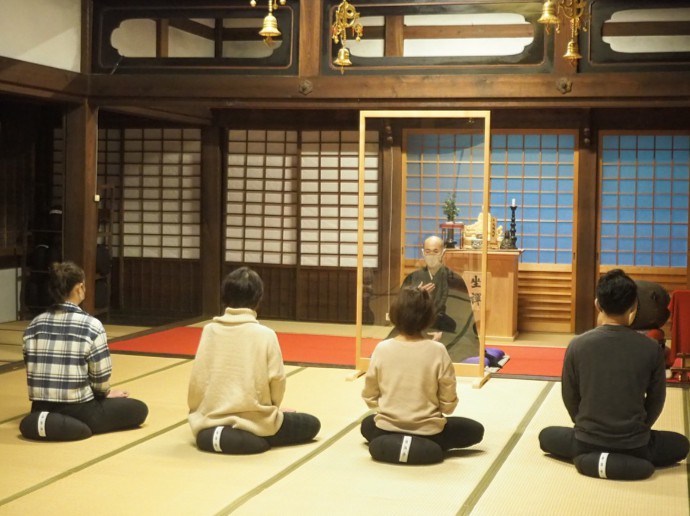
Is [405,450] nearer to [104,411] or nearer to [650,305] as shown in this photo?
[104,411]

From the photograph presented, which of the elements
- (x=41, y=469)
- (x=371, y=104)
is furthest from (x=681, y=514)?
(x=371, y=104)

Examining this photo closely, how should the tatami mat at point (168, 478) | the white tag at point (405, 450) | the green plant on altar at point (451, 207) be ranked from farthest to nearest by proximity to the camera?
the green plant on altar at point (451, 207) < the white tag at point (405, 450) < the tatami mat at point (168, 478)

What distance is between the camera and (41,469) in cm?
400

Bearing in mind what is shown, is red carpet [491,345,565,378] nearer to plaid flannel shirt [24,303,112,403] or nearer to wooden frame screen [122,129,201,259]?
plaid flannel shirt [24,303,112,403]

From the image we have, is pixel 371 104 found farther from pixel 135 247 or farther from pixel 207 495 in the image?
pixel 207 495

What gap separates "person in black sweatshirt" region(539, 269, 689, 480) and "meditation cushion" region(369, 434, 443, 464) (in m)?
0.58

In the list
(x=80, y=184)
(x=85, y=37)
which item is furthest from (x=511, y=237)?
(x=85, y=37)

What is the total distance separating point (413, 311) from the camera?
4.05 meters

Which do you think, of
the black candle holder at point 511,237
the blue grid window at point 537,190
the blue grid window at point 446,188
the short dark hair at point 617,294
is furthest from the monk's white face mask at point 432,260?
the blue grid window at point 537,190

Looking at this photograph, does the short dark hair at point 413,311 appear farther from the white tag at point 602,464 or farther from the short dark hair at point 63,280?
the short dark hair at point 63,280

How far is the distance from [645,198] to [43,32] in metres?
5.00

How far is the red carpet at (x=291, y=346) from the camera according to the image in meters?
7.07

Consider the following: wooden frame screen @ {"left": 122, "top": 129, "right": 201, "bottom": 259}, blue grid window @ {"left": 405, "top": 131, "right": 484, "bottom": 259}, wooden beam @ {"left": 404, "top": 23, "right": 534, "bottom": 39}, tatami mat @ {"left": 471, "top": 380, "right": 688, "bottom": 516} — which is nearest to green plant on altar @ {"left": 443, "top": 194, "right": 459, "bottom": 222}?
blue grid window @ {"left": 405, "top": 131, "right": 484, "bottom": 259}

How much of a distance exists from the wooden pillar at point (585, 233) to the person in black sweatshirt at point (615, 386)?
183 inches
